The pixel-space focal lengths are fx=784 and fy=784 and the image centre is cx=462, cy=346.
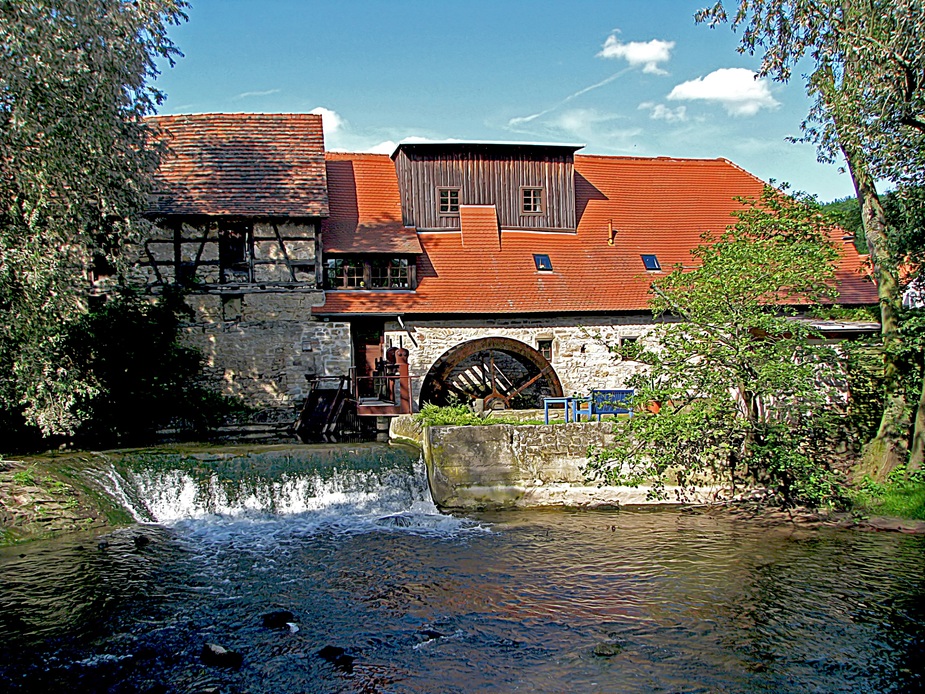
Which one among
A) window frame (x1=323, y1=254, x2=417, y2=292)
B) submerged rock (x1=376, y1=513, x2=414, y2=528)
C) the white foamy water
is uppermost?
window frame (x1=323, y1=254, x2=417, y2=292)

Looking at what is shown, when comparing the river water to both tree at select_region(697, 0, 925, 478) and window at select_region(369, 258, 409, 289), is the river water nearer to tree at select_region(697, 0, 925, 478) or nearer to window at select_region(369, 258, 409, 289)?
tree at select_region(697, 0, 925, 478)

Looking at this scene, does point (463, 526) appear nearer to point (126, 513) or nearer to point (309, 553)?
point (309, 553)

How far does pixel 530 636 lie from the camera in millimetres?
6668

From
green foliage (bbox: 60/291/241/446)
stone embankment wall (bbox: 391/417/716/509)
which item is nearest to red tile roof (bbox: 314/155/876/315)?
green foliage (bbox: 60/291/241/446)

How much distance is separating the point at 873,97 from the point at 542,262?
30.7ft

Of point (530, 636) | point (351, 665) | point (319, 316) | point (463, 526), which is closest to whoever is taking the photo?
point (351, 665)

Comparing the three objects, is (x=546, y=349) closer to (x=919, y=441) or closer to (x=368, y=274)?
(x=368, y=274)

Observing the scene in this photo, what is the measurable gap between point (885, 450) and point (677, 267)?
3.86m

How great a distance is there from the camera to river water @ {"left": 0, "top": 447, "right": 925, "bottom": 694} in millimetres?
5988

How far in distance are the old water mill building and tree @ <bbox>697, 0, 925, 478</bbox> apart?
5238mm

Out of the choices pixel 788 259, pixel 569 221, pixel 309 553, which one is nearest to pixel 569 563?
pixel 309 553

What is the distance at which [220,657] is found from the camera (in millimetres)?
6234

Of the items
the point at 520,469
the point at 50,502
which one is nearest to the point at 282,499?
the point at 50,502

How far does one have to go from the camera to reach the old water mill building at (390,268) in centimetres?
1670
